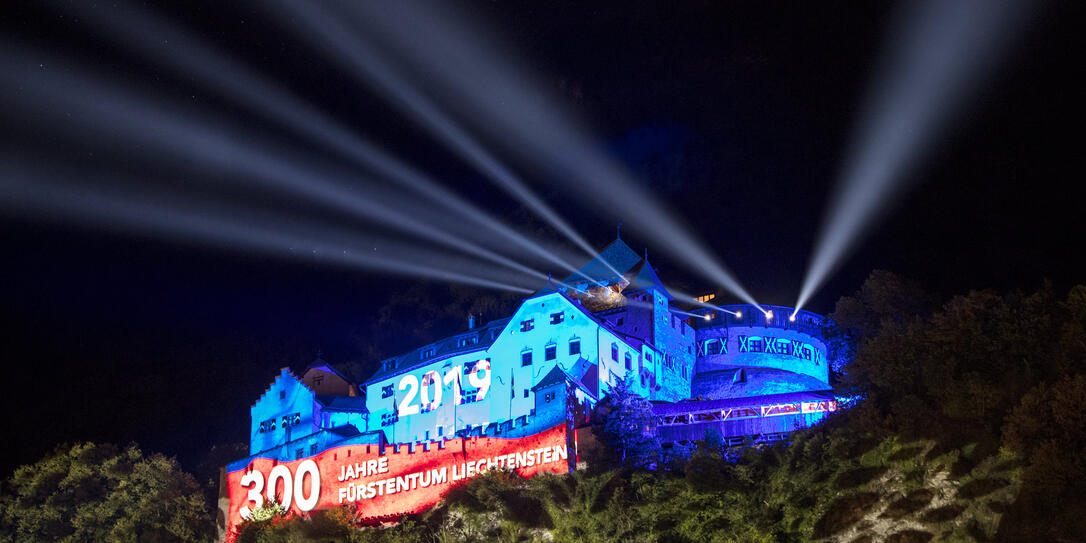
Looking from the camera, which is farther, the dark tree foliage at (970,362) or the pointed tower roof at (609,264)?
the pointed tower roof at (609,264)

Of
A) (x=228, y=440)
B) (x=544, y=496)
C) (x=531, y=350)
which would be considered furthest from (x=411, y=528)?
(x=228, y=440)

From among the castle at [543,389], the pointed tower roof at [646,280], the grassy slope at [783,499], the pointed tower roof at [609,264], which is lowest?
the grassy slope at [783,499]

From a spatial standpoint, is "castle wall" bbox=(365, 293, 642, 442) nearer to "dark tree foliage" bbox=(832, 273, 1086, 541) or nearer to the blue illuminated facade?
the blue illuminated facade

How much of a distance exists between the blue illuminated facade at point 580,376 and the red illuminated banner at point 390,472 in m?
1.71

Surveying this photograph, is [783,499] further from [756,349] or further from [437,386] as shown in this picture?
[756,349]

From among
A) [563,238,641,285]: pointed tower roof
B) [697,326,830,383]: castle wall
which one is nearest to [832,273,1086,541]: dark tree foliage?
[697,326,830,383]: castle wall

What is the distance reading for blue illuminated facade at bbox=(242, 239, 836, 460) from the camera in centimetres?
4084

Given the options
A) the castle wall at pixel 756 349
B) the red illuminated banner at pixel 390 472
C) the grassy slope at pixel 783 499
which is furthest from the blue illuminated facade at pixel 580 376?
the grassy slope at pixel 783 499

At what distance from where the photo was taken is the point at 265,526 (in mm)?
42062

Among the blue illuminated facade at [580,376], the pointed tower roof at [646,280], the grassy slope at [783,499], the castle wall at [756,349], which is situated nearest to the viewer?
the grassy slope at [783,499]

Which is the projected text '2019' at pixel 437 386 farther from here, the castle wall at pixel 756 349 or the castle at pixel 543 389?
the castle wall at pixel 756 349

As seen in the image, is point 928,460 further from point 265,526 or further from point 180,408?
point 180,408

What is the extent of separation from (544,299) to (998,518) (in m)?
24.6

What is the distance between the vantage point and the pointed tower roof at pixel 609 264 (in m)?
54.8
